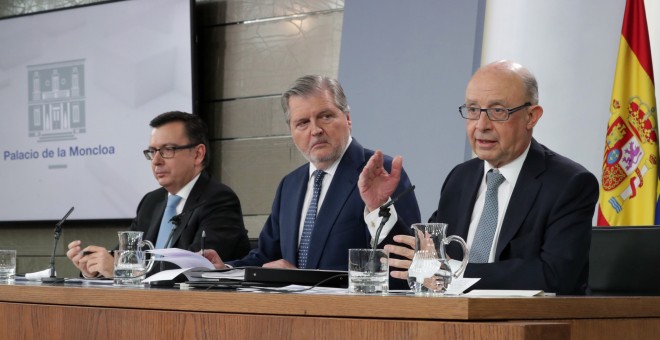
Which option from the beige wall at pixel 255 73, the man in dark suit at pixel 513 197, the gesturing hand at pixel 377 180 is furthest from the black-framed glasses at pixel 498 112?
the beige wall at pixel 255 73

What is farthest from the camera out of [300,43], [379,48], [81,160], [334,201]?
[81,160]

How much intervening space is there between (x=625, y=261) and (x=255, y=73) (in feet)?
10.5

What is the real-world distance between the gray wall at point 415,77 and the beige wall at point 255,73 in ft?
1.32

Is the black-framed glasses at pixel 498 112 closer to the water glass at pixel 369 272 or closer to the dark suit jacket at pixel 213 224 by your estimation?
the water glass at pixel 369 272

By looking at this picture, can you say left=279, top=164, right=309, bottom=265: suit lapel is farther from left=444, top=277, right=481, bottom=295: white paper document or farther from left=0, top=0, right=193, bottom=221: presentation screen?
left=0, top=0, right=193, bottom=221: presentation screen

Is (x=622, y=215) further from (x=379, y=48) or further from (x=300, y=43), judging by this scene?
(x=300, y=43)

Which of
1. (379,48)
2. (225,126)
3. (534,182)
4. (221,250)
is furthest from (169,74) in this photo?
(534,182)

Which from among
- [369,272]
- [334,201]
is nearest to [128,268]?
[369,272]

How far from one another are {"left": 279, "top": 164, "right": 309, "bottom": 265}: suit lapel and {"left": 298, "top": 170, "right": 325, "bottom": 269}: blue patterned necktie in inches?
1.1

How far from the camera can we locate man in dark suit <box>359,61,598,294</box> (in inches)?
101

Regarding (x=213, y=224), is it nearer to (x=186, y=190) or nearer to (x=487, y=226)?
(x=186, y=190)

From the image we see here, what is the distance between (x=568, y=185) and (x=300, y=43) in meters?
→ 2.78

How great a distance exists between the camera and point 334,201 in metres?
3.39

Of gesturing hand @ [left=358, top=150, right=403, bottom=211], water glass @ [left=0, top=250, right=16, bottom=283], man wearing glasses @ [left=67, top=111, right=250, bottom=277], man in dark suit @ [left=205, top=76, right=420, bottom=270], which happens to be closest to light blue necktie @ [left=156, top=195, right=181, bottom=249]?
man wearing glasses @ [left=67, top=111, right=250, bottom=277]
